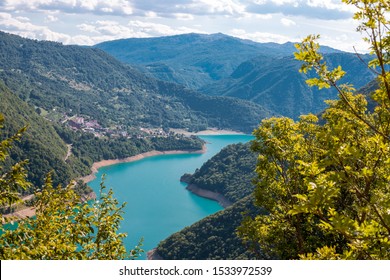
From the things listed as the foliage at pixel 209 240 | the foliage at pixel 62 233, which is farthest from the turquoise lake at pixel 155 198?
the foliage at pixel 62 233

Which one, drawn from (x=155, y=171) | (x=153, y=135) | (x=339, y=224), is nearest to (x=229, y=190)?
(x=155, y=171)

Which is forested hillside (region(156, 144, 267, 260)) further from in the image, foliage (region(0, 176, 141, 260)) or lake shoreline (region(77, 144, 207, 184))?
lake shoreline (region(77, 144, 207, 184))

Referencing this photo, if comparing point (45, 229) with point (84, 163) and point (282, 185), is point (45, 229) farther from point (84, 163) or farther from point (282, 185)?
point (84, 163)

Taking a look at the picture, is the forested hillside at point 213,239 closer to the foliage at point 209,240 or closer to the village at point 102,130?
the foliage at point 209,240

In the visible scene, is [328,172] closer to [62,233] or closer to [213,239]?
[62,233]

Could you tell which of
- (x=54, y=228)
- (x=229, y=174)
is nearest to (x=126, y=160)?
(x=229, y=174)

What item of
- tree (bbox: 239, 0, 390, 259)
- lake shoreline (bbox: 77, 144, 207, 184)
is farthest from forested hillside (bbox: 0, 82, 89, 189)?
tree (bbox: 239, 0, 390, 259)
